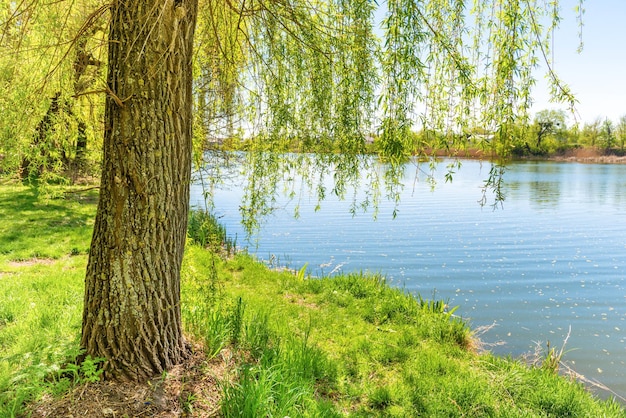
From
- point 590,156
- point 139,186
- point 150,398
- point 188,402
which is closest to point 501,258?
point 188,402

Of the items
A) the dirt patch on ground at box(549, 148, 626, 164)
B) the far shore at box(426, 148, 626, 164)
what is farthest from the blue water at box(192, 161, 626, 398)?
the dirt patch on ground at box(549, 148, 626, 164)

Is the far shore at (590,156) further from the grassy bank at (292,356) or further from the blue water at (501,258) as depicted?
A: the grassy bank at (292,356)

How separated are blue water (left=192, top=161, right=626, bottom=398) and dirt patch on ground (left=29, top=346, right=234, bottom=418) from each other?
153cm

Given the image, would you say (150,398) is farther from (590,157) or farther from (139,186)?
(590,157)

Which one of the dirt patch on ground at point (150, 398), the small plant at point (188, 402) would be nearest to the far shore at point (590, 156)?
the dirt patch on ground at point (150, 398)

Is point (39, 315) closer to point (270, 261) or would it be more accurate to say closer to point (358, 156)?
point (358, 156)

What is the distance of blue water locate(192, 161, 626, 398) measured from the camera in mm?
4801

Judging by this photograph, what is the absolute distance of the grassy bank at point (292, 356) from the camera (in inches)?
77.2

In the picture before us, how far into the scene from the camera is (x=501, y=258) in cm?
773

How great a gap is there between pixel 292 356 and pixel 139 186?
5.39ft

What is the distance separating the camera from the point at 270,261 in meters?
6.73

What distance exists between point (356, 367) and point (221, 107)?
7.87 feet

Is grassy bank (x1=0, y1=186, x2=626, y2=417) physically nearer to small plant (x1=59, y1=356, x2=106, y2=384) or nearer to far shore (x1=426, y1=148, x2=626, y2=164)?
small plant (x1=59, y1=356, x2=106, y2=384)

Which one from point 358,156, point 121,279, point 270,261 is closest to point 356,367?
point 358,156
